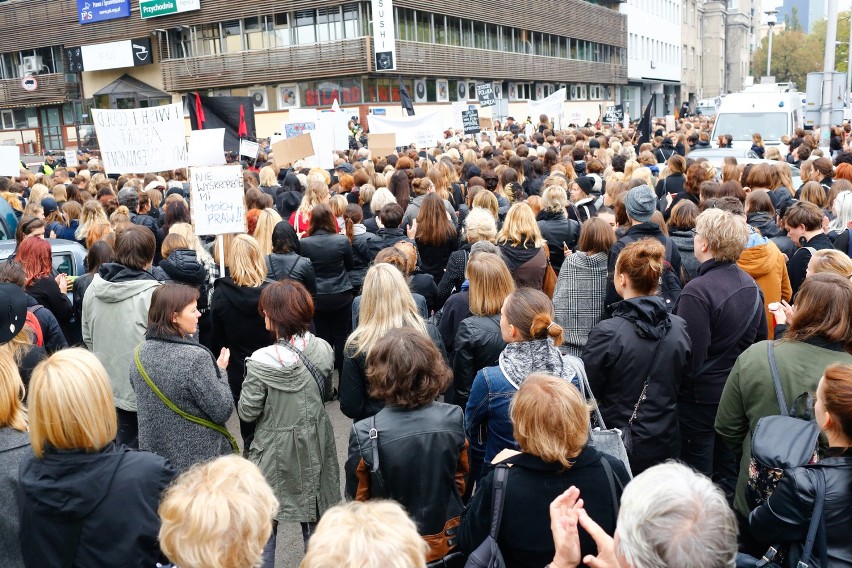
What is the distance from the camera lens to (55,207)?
8.88 m

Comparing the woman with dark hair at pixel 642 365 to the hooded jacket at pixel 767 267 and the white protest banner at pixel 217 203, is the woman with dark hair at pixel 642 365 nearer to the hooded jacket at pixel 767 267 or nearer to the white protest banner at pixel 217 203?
the hooded jacket at pixel 767 267

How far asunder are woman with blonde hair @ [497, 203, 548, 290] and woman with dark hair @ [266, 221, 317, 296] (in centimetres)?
161

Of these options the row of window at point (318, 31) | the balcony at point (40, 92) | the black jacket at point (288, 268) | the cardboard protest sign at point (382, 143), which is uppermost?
the row of window at point (318, 31)

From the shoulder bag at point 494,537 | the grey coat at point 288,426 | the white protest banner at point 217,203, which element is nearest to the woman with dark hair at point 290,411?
the grey coat at point 288,426

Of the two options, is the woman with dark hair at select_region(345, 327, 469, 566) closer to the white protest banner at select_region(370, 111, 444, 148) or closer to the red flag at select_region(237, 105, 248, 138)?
the red flag at select_region(237, 105, 248, 138)

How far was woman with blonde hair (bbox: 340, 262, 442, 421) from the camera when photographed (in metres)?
4.14

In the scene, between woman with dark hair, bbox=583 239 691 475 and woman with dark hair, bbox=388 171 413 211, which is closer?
woman with dark hair, bbox=583 239 691 475

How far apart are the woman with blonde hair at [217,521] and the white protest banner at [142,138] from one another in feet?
27.2

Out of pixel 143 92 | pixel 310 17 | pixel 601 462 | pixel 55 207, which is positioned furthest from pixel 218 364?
pixel 143 92

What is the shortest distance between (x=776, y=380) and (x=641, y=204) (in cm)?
270

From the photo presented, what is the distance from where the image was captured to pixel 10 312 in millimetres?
4246

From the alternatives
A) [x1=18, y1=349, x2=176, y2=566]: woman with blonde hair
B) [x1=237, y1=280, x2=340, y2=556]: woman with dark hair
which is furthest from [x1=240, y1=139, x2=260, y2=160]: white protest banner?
[x1=18, y1=349, x2=176, y2=566]: woman with blonde hair

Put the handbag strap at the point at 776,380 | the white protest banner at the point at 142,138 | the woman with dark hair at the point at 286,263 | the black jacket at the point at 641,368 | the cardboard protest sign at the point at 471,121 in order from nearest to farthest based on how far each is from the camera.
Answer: the handbag strap at the point at 776,380 → the black jacket at the point at 641,368 → the woman with dark hair at the point at 286,263 → the white protest banner at the point at 142,138 → the cardboard protest sign at the point at 471,121

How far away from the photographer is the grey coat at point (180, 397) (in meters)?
3.88
